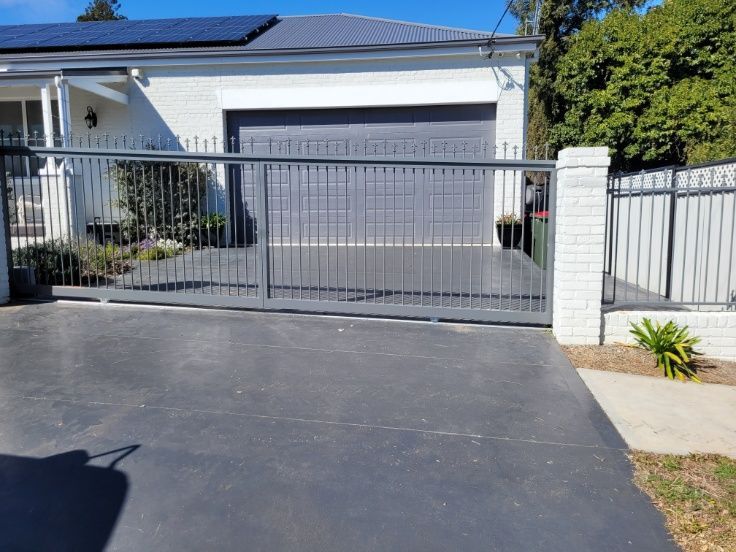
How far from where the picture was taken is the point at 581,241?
5766mm

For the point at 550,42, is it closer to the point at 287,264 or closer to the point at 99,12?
the point at 287,264

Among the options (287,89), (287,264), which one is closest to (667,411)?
(287,264)

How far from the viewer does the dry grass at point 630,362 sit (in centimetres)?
528

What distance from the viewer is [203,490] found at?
10.1ft

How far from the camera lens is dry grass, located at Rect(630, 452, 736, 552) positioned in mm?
2762

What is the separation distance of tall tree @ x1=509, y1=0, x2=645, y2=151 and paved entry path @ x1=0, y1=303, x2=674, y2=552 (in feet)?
61.3

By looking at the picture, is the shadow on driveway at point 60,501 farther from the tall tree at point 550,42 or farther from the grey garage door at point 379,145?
the tall tree at point 550,42

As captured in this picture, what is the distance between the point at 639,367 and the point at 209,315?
4874 mm

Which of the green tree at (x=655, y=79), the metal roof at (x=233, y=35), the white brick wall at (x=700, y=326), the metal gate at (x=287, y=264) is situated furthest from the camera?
the green tree at (x=655, y=79)

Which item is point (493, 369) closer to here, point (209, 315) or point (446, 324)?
point (446, 324)

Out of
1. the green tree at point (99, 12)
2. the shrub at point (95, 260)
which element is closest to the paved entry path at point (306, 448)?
the shrub at point (95, 260)

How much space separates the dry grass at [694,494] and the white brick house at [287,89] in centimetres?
962

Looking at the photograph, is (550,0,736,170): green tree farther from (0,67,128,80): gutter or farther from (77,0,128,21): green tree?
(77,0,128,21): green tree

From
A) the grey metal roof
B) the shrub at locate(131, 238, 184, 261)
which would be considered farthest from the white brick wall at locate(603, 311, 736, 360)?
the grey metal roof
